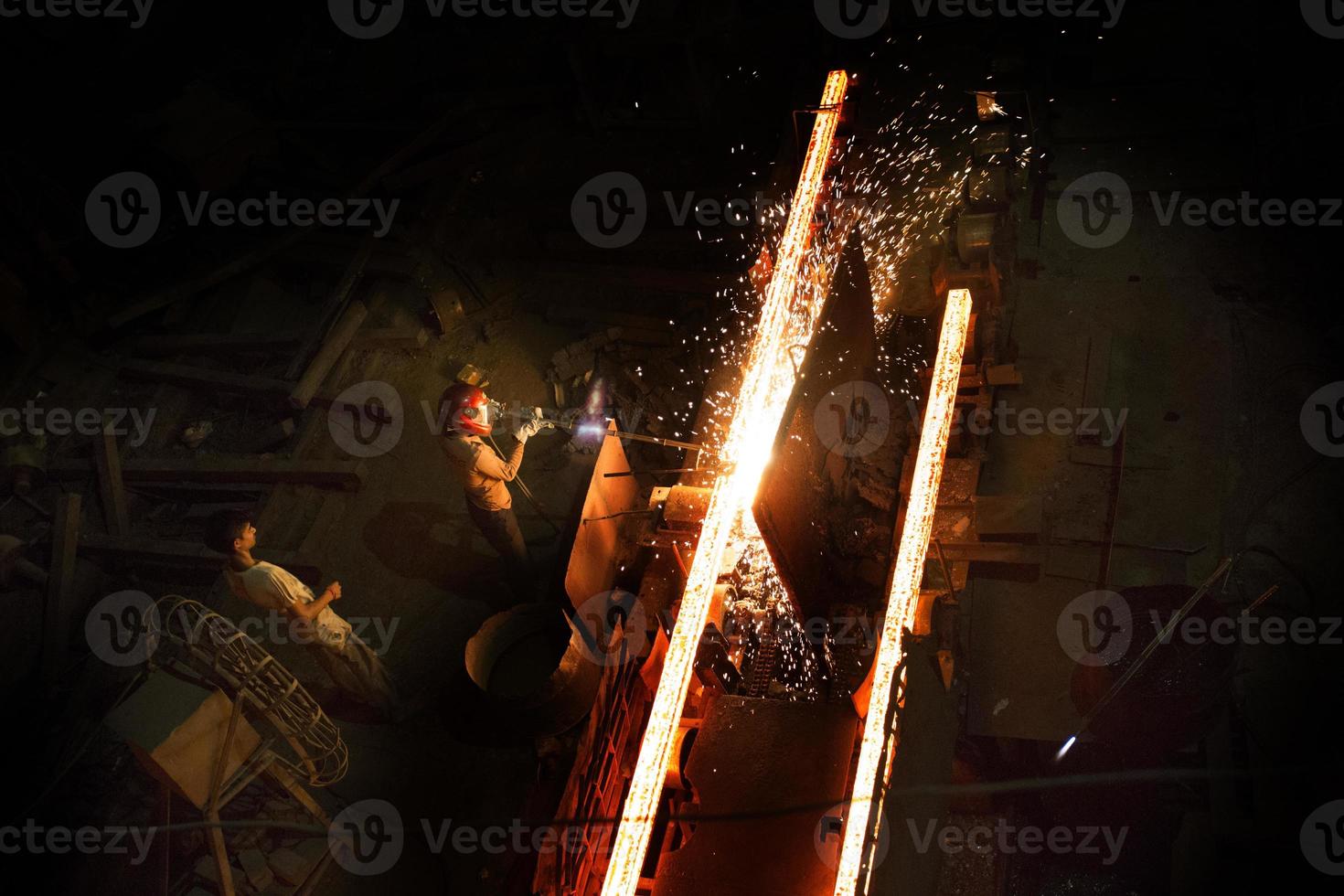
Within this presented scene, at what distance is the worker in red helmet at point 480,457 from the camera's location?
6414 mm

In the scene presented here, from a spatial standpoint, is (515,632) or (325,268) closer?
(515,632)

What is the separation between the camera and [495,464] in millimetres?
6551

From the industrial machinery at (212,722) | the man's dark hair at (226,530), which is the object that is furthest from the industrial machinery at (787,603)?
the man's dark hair at (226,530)

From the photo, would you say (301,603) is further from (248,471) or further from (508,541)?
(248,471)

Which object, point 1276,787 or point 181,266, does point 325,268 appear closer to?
point 181,266

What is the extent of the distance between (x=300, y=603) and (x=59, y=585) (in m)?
3.33

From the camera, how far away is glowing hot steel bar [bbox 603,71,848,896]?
4.08 meters

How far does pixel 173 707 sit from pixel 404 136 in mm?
7019

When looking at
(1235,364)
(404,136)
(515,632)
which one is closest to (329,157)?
(404,136)

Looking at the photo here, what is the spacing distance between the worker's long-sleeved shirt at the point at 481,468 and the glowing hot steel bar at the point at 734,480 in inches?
72.2

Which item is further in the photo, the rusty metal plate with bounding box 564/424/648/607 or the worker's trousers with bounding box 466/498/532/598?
the worker's trousers with bounding box 466/498/532/598

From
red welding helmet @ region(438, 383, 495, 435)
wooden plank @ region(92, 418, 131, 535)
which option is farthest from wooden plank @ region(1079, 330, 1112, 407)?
wooden plank @ region(92, 418, 131, 535)

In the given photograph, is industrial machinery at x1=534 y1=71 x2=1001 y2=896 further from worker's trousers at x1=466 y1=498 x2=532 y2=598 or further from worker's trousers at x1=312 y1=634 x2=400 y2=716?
worker's trousers at x1=312 y1=634 x2=400 y2=716

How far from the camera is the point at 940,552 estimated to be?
5.49 m
